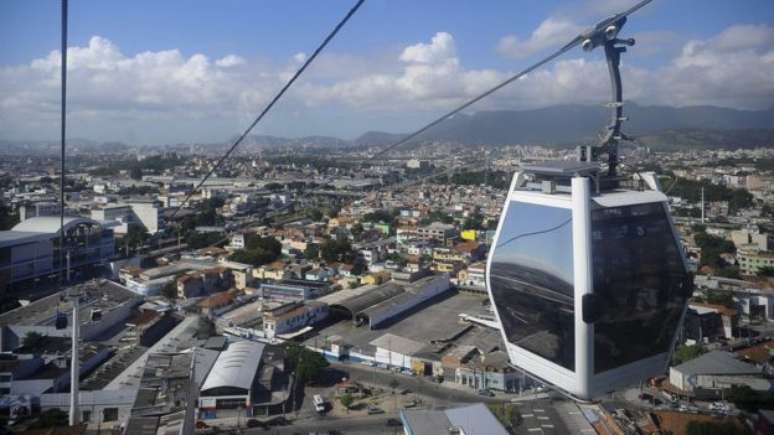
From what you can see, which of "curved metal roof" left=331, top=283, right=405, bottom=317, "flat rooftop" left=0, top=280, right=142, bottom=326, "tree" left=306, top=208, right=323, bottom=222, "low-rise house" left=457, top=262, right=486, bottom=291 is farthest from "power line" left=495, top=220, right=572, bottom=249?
"tree" left=306, top=208, right=323, bottom=222

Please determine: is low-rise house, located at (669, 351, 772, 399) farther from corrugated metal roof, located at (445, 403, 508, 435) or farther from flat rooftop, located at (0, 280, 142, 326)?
flat rooftop, located at (0, 280, 142, 326)

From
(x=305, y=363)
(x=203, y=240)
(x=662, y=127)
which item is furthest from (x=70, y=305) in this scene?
(x=662, y=127)

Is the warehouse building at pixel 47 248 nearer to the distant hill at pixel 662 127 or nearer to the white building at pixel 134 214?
the white building at pixel 134 214

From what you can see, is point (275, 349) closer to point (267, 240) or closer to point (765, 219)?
point (267, 240)

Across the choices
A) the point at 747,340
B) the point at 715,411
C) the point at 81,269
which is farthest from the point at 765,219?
the point at 81,269

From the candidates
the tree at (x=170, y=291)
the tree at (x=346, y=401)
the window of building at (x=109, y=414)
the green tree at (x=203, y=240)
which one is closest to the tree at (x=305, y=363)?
the tree at (x=346, y=401)

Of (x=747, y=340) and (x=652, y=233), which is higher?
(x=652, y=233)
